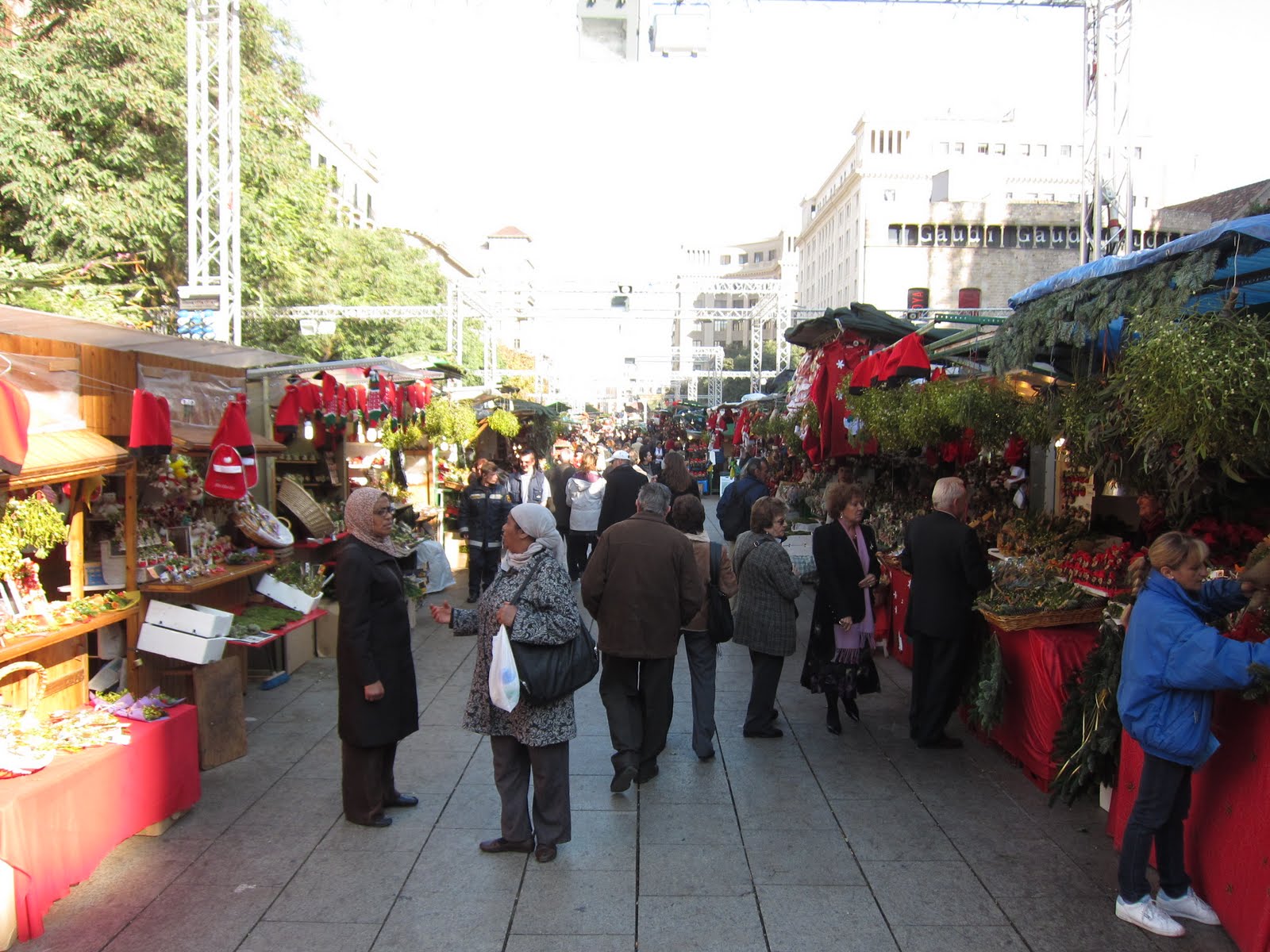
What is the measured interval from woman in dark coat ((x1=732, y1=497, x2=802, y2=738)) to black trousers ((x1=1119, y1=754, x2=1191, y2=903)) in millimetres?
2207

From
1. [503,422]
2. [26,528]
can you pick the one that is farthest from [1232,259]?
[503,422]

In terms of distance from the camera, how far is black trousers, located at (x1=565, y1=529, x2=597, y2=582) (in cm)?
Answer: 1072

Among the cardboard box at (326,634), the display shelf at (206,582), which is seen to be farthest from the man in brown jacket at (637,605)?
the cardboard box at (326,634)

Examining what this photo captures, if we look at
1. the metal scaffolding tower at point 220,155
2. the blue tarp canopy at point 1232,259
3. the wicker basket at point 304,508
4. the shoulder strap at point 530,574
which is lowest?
the wicker basket at point 304,508

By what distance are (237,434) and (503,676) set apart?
3310 millimetres

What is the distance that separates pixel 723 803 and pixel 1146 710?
84.7 inches

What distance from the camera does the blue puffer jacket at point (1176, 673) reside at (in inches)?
123

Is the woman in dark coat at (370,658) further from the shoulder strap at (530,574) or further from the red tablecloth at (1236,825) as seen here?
the red tablecloth at (1236,825)

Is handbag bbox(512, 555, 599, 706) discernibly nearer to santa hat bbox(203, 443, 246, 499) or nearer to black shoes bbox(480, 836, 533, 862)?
black shoes bbox(480, 836, 533, 862)

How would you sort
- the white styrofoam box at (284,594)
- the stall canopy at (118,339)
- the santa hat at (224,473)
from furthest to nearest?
the white styrofoam box at (284,594)
the santa hat at (224,473)
the stall canopy at (118,339)

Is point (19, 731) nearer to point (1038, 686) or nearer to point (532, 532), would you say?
point (532, 532)

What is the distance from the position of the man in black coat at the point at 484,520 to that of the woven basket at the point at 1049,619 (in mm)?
5298

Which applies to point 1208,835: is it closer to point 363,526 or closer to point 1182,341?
point 1182,341

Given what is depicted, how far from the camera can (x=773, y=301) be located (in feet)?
79.8
